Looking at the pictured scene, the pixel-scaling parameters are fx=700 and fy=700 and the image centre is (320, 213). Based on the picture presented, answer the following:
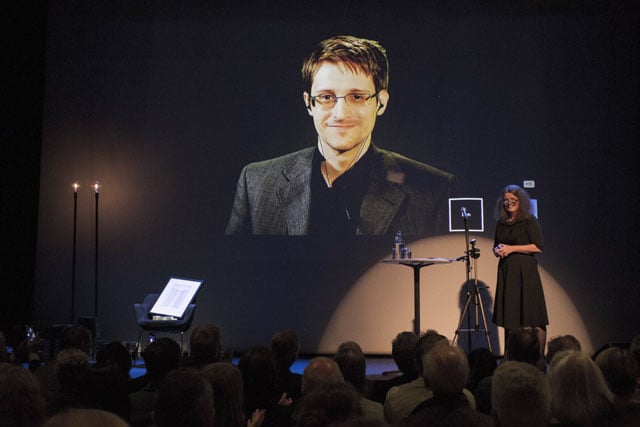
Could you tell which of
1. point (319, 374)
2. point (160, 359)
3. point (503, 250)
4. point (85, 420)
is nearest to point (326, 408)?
point (85, 420)

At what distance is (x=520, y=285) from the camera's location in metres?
5.95

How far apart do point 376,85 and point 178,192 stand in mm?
2608

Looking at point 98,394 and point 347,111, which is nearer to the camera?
point 98,394

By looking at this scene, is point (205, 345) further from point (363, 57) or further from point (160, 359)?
point (363, 57)

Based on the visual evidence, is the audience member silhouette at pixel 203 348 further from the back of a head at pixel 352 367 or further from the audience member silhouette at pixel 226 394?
the audience member silhouette at pixel 226 394

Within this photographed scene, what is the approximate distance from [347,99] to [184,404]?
652 centimetres

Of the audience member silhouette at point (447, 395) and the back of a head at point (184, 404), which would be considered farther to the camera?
the audience member silhouette at point (447, 395)

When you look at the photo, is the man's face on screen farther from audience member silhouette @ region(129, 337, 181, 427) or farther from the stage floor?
audience member silhouette @ region(129, 337, 181, 427)

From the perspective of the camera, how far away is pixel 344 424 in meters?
1.28

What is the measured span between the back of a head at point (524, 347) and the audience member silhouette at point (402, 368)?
50cm

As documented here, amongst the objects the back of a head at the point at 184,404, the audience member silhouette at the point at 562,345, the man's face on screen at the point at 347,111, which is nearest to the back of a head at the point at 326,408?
the back of a head at the point at 184,404

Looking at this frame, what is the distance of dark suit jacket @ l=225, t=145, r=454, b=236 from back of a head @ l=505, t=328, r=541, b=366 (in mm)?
4330

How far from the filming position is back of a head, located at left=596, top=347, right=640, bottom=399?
8.83 feet

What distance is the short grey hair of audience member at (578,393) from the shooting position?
2.30m
